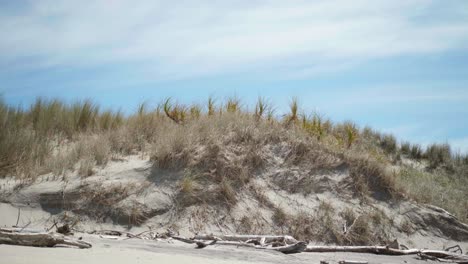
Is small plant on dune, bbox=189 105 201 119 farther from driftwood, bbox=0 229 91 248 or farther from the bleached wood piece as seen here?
driftwood, bbox=0 229 91 248

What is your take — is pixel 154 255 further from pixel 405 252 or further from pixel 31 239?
pixel 405 252

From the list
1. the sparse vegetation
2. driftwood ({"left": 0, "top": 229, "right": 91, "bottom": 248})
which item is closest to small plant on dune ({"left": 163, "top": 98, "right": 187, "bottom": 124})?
the sparse vegetation

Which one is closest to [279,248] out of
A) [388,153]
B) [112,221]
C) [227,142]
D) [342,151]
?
[112,221]

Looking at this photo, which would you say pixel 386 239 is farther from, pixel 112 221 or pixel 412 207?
pixel 112 221

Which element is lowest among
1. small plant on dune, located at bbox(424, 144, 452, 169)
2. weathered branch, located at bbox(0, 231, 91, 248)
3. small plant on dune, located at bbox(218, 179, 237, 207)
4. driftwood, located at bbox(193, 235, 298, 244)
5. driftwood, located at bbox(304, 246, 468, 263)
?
driftwood, located at bbox(304, 246, 468, 263)

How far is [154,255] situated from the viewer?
624cm

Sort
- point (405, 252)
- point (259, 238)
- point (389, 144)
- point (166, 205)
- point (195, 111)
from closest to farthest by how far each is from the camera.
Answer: point (259, 238) < point (405, 252) < point (166, 205) < point (195, 111) < point (389, 144)

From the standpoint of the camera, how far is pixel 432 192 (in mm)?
14852

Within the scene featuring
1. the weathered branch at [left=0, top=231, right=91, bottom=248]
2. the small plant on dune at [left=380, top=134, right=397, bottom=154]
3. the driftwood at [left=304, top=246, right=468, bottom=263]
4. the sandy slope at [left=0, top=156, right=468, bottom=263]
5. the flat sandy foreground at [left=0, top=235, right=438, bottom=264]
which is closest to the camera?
the flat sandy foreground at [left=0, top=235, right=438, bottom=264]

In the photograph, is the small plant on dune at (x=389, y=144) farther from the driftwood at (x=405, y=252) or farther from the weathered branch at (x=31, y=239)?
the weathered branch at (x=31, y=239)

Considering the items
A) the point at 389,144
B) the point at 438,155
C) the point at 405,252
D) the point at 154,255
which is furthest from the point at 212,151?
the point at 438,155

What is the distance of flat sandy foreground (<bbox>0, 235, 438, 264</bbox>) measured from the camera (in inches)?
204

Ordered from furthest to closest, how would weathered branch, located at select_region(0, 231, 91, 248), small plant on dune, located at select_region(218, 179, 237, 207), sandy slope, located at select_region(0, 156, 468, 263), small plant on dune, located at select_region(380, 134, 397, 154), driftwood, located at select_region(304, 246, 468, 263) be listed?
small plant on dune, located at select_region(380, 134, 397, 154) → small plant on dune, located at select_region(218, 179, 237, 207) → sandy slope, located at select_region(0, 156, 468, 263) → driftwood, located at select_region(304, 246, 468, 263) → weathered branch, located at select_region(0, 231, 91, 248)

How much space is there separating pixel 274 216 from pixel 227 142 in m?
2.20
